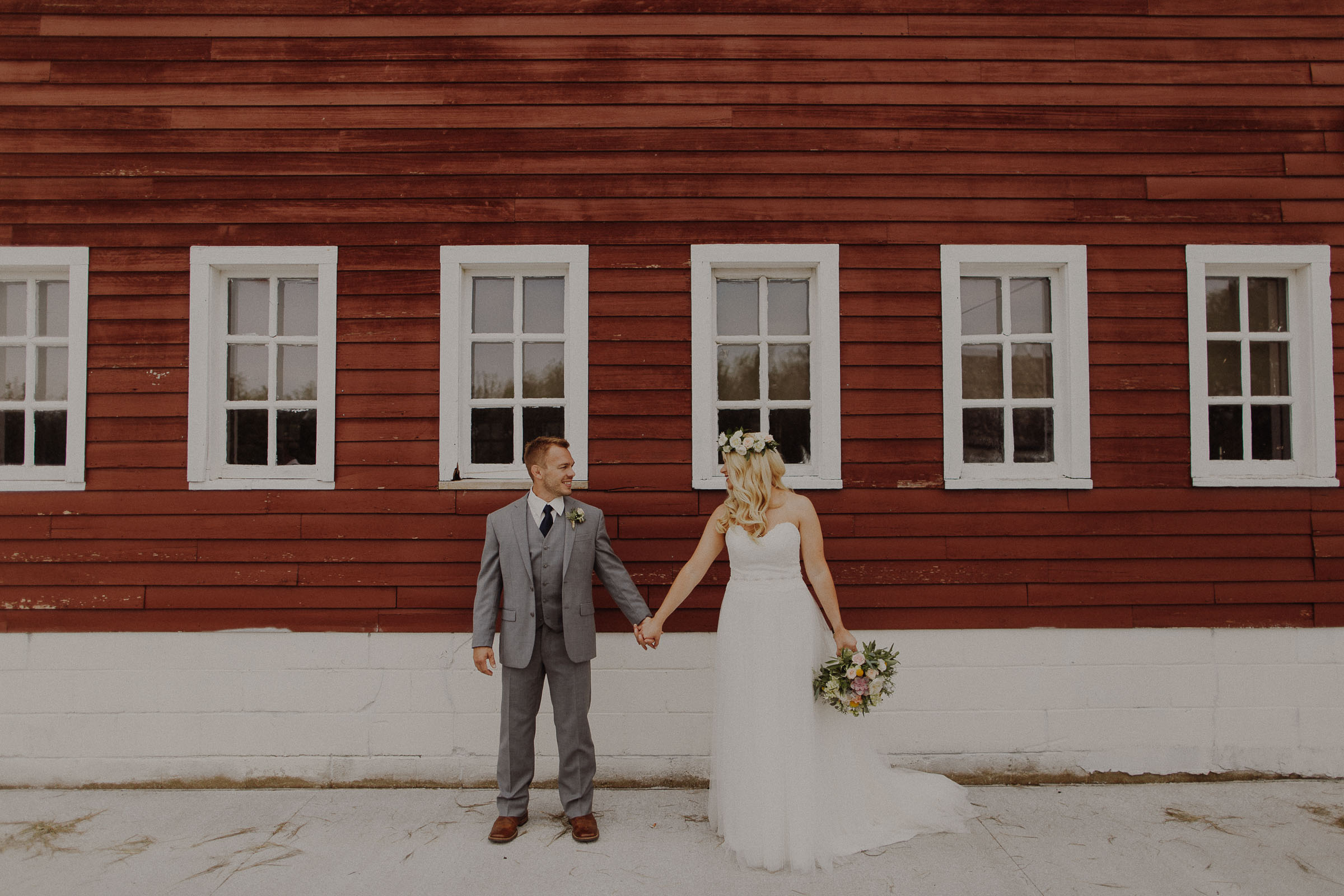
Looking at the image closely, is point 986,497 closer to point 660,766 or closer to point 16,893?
point 660,766

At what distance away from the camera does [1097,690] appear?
14.8ft

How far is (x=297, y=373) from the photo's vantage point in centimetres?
470

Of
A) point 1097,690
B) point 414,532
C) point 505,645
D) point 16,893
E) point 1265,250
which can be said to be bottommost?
point 16,893

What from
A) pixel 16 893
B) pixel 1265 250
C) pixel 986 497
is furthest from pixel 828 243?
pixel 16 893

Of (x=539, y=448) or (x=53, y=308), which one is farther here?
(x=53, y=308)

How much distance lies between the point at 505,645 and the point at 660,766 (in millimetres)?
1375

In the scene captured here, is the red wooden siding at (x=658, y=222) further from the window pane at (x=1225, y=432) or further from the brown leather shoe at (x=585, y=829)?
the brown leather shoe at (x=585, y=829)

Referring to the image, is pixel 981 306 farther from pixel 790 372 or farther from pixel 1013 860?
pixel 1013 860

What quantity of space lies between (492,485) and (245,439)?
1.66 metres

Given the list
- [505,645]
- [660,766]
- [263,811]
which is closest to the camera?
[505,645]

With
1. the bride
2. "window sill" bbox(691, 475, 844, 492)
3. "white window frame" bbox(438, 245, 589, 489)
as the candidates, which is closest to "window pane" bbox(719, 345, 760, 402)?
"window sill" bbox(691, 475, 844, 492)

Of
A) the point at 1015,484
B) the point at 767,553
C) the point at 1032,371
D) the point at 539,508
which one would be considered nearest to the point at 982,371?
the point at 1032,371

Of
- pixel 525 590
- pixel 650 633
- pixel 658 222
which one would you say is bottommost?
pixel 650 633

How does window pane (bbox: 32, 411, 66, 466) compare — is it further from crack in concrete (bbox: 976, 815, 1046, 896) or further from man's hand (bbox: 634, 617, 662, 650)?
crack in concrete (bbox: 976, 815, 1046, 896)
